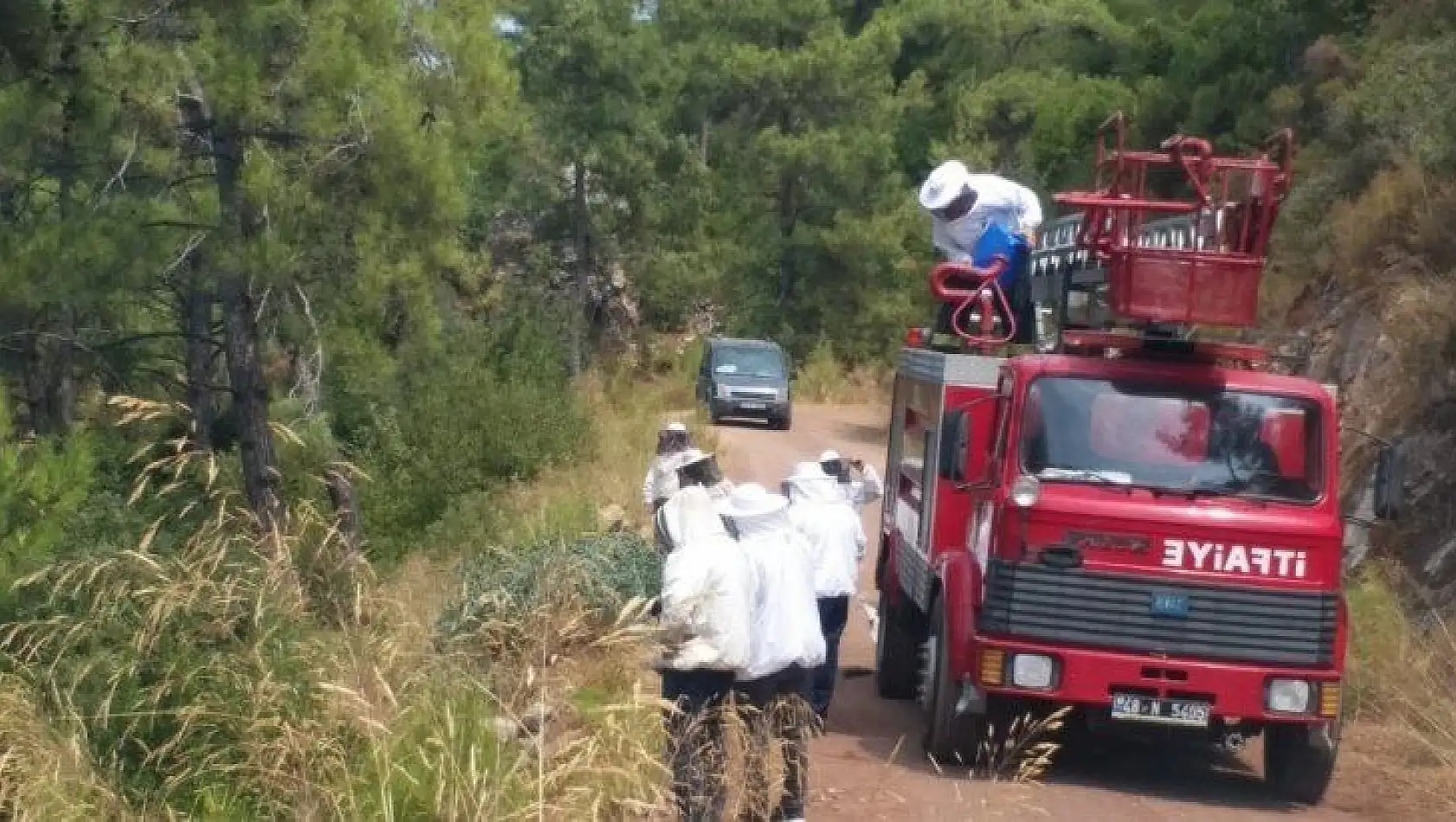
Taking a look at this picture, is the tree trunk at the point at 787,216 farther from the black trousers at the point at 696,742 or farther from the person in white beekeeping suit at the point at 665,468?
the black trousers at the point at 696,742

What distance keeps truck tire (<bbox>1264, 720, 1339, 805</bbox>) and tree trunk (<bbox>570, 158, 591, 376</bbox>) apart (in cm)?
3681

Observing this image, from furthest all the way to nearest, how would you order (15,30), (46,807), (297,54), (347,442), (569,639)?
(347,442), (297,54), (15,30), (569,639), (46,807)

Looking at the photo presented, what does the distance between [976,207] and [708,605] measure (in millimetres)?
5983

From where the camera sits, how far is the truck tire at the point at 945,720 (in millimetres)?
11195

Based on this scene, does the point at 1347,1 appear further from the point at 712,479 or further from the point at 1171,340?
the point at 712,479

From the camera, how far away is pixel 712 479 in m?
9.46

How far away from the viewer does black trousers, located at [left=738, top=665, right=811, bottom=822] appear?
27.8ft

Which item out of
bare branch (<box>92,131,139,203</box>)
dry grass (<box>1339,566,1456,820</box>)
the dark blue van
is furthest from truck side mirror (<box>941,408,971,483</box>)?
the dark blue van

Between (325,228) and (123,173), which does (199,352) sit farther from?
(123,173)

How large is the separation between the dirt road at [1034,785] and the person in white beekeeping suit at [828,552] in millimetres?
496

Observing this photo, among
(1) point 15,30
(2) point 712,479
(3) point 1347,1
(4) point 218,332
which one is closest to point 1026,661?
(2) point 712,479

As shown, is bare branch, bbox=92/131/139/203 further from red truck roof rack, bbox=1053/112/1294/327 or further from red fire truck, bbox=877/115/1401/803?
red truck roof rack, bbox=1053/112/1294/327

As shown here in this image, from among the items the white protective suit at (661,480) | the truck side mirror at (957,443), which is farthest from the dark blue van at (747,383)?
the truck side mirror at (957,443)

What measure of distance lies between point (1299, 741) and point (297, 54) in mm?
10914
